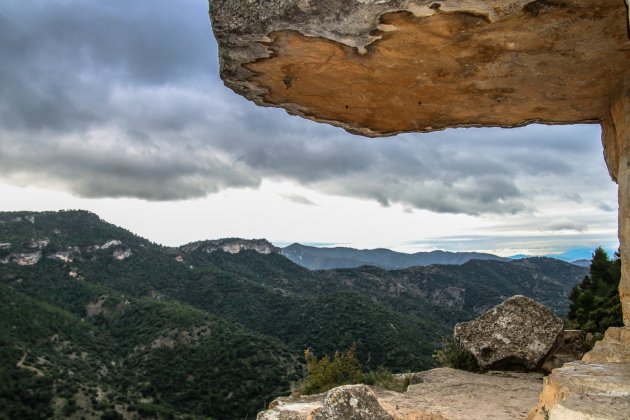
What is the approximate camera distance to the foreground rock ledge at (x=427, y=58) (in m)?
5.79

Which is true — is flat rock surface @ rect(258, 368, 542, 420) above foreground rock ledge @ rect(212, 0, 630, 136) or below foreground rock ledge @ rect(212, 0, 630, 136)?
below

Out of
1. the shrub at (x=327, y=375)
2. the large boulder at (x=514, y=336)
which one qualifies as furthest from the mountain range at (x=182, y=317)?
the shrub at (x=327, y=375)

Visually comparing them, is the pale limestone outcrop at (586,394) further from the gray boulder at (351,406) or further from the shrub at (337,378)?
the shrub at (337,378)

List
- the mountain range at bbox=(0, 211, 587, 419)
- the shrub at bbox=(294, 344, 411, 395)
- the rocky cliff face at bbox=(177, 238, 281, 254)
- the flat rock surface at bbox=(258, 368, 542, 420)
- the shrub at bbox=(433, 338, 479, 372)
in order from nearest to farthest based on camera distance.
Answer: the flat rock surface at bbox=(258, 368, 542, 420), the shrub at bbox=(294, 344, 411, 395), the shrub at bbox=(433, 338, 479, 372), the mountain range at bbox=(0, 211, 587, 419), the rocky cliff face at bbox=(177, 238, 281, 254)

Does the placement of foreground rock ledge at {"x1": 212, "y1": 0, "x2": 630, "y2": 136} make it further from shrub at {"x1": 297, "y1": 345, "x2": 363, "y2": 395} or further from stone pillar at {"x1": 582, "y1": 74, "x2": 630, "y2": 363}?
shrub at {"x1": 297, "y1": 345, "x2": 363, "y2": 395}

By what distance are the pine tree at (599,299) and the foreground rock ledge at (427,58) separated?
393 inches

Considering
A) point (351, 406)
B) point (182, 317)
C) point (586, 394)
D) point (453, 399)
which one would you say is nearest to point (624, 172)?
point (586, 394)

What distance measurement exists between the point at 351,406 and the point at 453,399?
2936 mm

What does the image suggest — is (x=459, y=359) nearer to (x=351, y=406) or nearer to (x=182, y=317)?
(x=351, y=406)

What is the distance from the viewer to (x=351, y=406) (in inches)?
228

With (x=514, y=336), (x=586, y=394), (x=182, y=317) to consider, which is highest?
(x=586, y=394)

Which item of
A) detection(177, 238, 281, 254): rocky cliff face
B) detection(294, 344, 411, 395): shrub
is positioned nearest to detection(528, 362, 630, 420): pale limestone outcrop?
detection(294, 344, 411, 395): shrub

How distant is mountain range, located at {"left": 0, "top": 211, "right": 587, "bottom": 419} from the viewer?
45969mm

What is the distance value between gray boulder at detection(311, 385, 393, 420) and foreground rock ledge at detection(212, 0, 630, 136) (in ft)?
15.8
